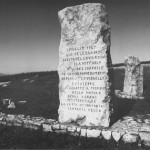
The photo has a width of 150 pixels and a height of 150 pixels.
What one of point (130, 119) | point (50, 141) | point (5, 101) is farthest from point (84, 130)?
point (5, 101)

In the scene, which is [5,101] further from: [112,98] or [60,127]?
[112,98]

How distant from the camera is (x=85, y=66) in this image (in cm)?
705

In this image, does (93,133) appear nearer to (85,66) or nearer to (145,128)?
(145,128)

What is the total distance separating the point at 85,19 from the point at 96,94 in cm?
236

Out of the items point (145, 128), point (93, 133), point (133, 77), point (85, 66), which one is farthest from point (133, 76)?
point (93, 133)

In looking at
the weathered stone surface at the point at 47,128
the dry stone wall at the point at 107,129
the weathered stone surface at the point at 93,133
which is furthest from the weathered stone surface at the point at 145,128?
the weathered stone surface at the point at 47,128

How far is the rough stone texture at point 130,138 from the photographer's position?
577 cm

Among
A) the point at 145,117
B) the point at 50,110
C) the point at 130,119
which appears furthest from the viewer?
the point at 50,110

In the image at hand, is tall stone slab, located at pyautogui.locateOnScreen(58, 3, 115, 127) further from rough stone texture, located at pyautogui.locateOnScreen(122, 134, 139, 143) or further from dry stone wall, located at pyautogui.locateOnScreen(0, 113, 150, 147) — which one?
rough stone texture, located at pyautogui.locateOnScreen(122, 134, 139, 143)

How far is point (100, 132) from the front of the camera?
20.5ft

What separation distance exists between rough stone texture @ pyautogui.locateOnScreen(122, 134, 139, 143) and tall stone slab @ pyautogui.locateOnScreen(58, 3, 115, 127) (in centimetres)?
85

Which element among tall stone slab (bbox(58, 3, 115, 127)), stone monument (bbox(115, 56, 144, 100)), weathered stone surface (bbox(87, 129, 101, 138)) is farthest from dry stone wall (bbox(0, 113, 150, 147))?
stone monument (bbox(115, 56, 144, 100))

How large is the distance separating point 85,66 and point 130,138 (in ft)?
8.45

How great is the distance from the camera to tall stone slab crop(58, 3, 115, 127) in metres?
6.66
